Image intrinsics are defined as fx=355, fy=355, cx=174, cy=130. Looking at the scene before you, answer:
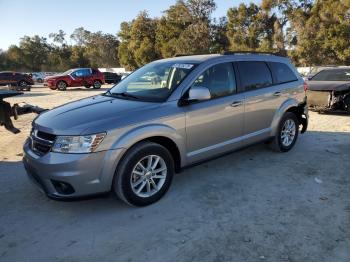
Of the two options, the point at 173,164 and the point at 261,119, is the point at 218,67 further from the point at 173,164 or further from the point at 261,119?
the point at 173,164

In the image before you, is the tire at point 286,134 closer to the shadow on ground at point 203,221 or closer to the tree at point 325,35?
the shadow on ground at point 203,221

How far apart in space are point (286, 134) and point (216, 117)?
7.14ft

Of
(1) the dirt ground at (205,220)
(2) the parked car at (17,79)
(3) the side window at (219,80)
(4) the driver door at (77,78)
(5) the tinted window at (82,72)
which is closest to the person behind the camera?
(1) the dirt ground at (205,220)

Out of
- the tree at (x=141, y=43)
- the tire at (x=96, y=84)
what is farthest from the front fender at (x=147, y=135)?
the tree at (x=141, y=43)

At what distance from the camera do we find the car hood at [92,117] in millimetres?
3904

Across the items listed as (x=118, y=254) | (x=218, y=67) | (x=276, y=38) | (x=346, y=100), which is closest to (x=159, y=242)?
(x=118, y=254)

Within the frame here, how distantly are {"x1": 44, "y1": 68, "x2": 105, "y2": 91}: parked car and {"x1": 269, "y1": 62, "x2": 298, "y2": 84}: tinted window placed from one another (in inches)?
890

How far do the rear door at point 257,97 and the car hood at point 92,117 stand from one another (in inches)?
66.6

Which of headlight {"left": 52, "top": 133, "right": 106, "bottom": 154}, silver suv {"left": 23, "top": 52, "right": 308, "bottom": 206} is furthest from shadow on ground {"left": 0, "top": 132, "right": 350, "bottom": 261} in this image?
headlight {"left": 52, "top": 133, "right": 106, "bottom": 154}

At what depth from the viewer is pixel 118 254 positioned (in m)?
3.39

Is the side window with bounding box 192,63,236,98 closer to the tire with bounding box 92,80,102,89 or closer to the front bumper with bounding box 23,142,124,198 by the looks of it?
the front bumper with bounding box 23,142,124,198

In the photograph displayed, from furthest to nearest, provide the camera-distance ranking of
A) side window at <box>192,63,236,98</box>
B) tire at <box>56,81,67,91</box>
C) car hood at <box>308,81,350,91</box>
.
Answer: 1. tire at <box>56,81,67,91</box>
2. car hood at <box>308,81,350,91</box>
3. side window at <box>192,63,236,98</box>

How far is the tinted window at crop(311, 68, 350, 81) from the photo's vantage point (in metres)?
10.8

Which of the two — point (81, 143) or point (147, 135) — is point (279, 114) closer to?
point (147, 135)
